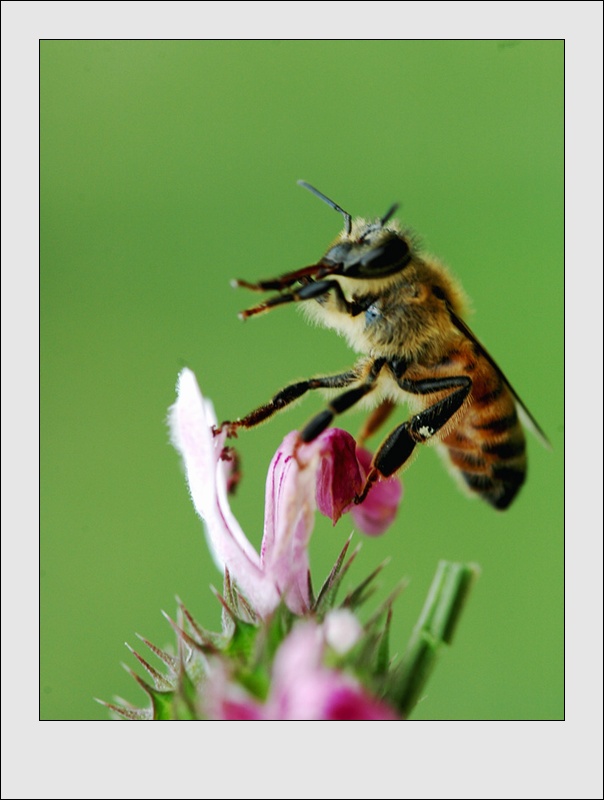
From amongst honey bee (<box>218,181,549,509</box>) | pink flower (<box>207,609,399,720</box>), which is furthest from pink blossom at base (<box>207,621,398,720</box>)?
honey bee (<box>218,181,549,509</box>)

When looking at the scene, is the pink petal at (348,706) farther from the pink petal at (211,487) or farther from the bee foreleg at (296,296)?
the bee foreleg at (296,296)

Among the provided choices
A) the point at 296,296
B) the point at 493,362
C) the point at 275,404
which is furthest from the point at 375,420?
the point at 296,296

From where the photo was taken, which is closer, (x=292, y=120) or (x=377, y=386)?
(x=377, y=386)

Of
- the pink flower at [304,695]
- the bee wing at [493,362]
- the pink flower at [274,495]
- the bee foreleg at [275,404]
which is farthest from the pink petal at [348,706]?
the bee wing at [493,362]

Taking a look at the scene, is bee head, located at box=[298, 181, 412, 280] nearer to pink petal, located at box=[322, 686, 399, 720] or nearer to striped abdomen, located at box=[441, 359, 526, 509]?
striped abdomen, located at box=[441, 359, 526, 509]

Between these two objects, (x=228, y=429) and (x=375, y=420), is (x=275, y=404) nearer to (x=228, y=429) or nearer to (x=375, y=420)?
(x=228, y=429)

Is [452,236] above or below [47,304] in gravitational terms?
above

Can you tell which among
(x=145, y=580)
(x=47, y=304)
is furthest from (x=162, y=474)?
(x=47, y=304)

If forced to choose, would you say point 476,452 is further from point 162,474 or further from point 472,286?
point 472,286
